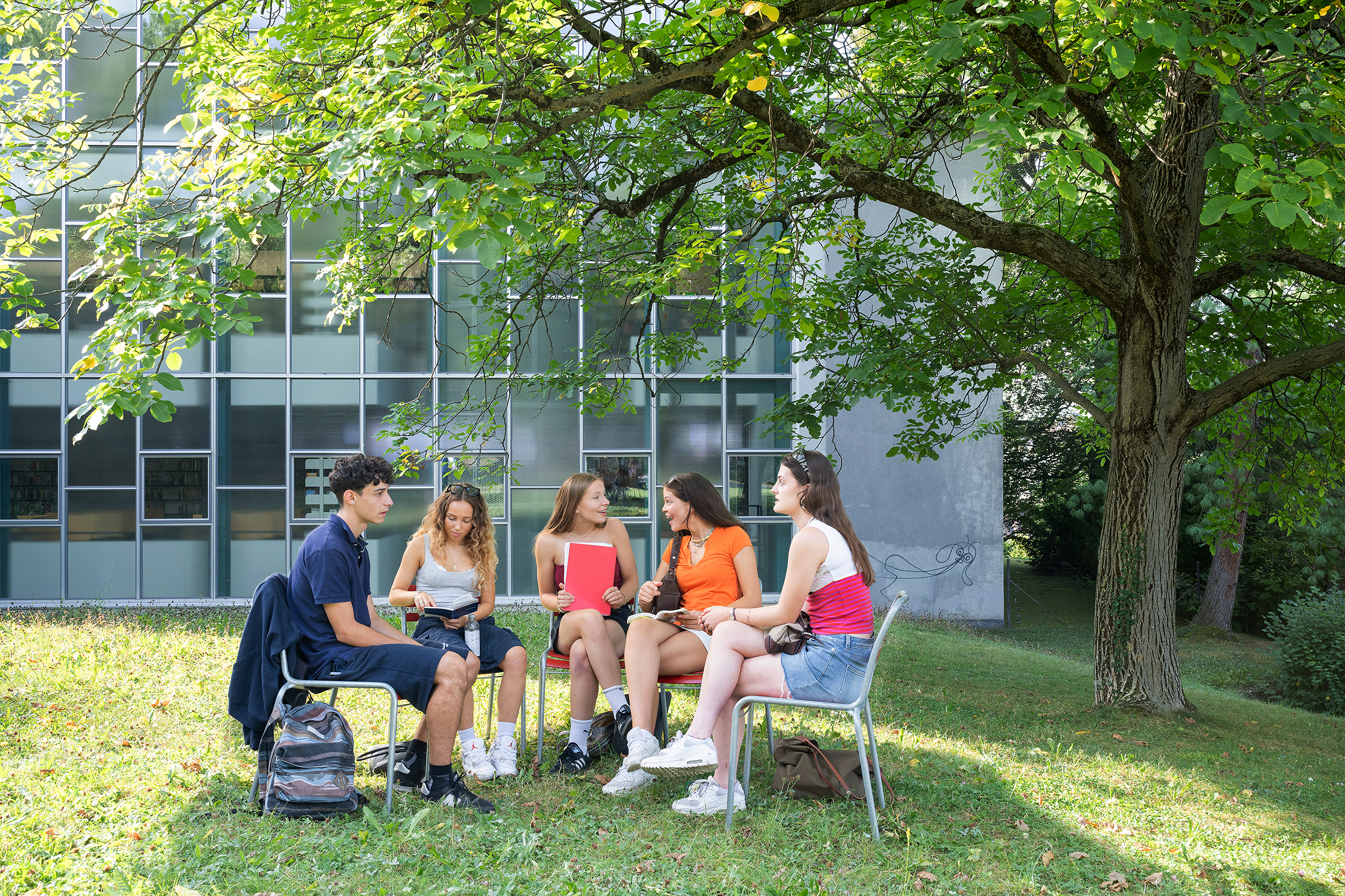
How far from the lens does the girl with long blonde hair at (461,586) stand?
15.6ft

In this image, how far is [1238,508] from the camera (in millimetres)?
9320

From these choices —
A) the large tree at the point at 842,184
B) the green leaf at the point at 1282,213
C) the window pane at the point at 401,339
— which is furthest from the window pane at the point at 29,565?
the green leaf at the point at 1282,213

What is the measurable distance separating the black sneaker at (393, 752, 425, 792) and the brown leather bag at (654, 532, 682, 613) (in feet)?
4.32

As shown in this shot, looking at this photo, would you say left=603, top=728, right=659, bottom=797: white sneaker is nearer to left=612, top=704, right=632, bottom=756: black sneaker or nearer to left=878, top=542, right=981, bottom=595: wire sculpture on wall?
left=612, top=704, right=632, bottom=756: black sneaker

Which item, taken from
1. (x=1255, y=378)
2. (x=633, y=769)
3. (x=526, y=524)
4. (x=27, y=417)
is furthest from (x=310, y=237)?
(x=1255, y=378)

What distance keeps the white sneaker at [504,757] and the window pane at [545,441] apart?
325 inches

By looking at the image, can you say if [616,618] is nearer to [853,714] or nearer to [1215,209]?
[853,714]

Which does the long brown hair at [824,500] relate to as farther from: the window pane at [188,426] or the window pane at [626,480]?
the window pane at [188,426]

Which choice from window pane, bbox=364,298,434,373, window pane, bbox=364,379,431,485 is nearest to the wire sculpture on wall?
window pane, bbox=364,379,431,485

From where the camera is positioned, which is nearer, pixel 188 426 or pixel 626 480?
pixel 188 426

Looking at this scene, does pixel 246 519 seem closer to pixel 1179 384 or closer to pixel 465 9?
pixel 465 9

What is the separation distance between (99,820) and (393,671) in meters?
1.27

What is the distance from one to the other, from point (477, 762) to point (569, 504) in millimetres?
1437

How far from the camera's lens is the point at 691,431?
13273 millimetres
